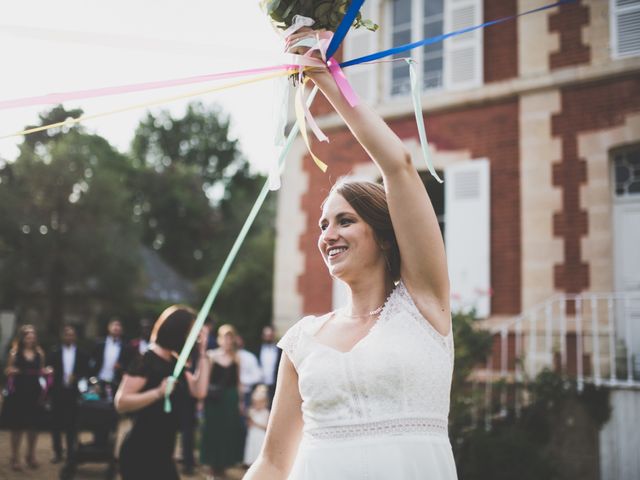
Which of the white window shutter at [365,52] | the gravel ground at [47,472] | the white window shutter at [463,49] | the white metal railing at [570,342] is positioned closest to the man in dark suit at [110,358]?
the gravel ground at [47,472]

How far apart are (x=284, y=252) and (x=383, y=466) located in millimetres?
9307

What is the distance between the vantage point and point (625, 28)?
8453 mm

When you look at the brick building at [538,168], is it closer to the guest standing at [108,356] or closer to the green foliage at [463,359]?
the green foliage at [463,359]

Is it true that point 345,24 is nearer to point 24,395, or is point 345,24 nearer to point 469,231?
point 469,231

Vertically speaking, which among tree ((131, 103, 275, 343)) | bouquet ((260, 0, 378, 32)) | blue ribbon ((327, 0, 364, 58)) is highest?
tree ((131, 103, 275, 343))

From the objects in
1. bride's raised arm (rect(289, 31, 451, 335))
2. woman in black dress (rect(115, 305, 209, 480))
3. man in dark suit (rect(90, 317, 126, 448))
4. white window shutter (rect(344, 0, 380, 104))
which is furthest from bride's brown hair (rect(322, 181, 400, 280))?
white window shutter (rect(344, 0, 380, 104))

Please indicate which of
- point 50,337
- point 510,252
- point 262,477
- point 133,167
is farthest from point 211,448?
point 133,167

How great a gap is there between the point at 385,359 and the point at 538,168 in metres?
7.89

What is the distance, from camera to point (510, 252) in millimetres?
8820

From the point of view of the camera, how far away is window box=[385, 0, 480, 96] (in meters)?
9.52

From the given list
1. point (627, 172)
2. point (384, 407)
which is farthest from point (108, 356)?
point (384, 407)

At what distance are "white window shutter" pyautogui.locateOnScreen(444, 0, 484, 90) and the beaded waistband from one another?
860cm

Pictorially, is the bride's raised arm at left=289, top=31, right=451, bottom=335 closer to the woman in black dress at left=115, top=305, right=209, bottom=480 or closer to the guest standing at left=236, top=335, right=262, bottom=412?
the woman in black dress at left=115, top=305, right=209, bottom=480

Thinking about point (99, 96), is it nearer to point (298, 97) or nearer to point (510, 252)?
point (298, 97)
